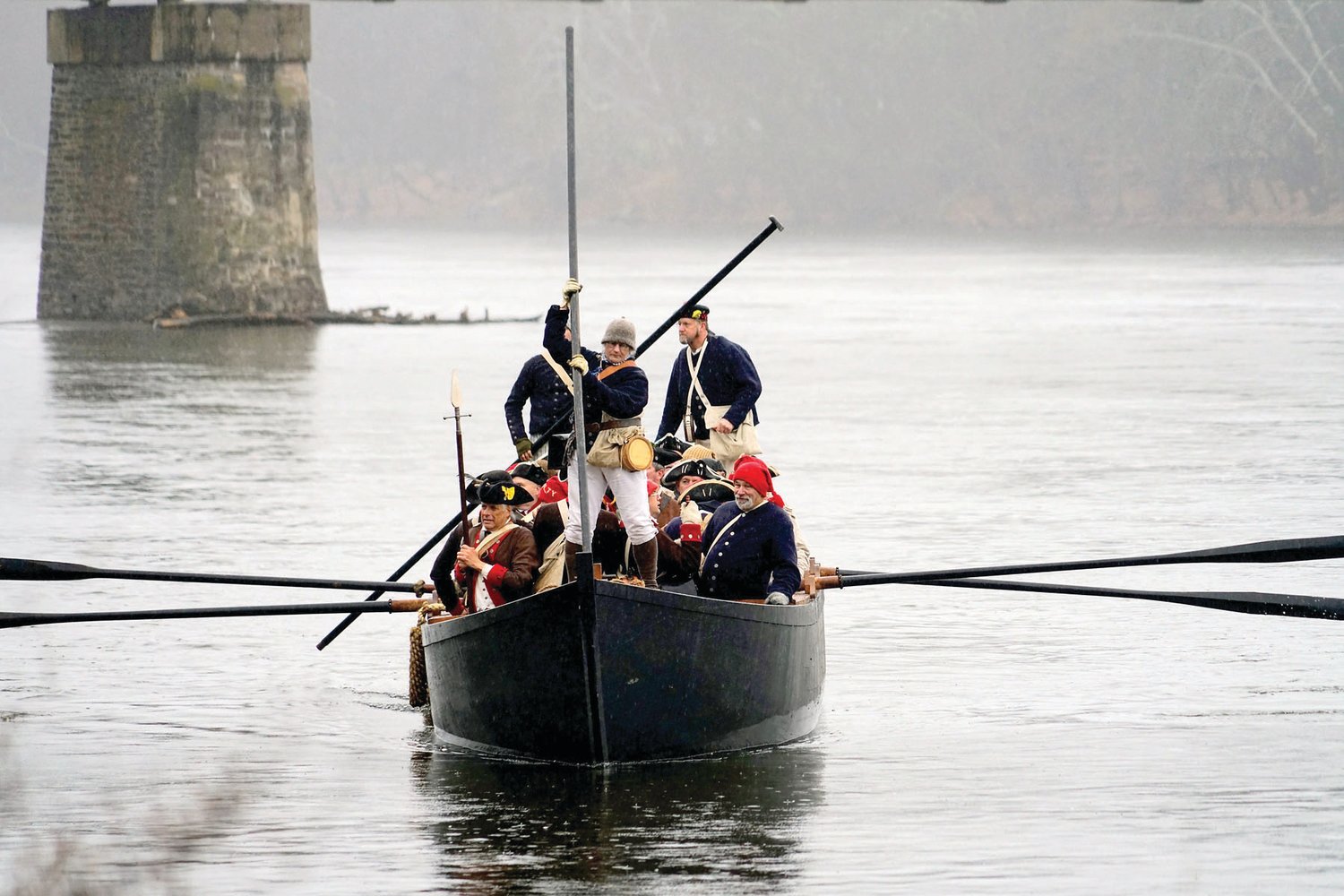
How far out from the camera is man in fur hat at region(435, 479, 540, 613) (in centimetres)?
1323

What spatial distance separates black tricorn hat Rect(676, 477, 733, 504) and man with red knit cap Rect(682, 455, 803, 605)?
51.3 inches

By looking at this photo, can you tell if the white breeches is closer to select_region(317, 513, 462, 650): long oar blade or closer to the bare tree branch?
select_region(317, 513, 462, 650): long oar blade

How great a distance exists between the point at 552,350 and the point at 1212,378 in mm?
34526

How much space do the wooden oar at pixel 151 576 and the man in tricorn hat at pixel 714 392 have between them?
2537mm

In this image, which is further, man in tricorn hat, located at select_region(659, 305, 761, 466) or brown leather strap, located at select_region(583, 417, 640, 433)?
man in tricorn hat, located at select_region(659, 305, 761, 466)

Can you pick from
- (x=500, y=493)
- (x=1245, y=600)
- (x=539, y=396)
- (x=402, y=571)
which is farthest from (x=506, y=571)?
(x=1245, y=600)

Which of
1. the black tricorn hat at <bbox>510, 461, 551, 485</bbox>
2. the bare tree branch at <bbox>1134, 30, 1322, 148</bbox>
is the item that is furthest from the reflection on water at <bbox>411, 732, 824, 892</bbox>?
the bare tree branch at <bbox>1134, 30, 1322, 148</bbox>

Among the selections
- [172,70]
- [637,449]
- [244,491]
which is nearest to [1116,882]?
[637,449]

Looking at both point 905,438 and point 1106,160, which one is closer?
point 905,438

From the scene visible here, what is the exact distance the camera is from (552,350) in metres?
14.1

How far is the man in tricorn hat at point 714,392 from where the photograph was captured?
16.6m

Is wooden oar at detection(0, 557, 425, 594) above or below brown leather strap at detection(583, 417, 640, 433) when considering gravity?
below

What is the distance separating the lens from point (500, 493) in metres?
13.2

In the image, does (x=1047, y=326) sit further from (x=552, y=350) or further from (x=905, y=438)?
(x=552, y=350)
